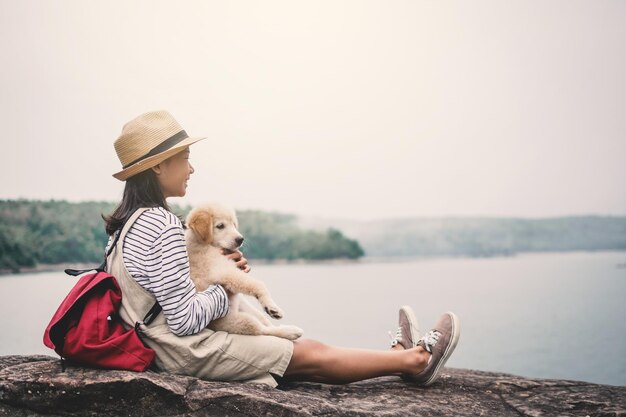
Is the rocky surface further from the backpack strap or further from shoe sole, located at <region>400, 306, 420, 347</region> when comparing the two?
the backpack strap

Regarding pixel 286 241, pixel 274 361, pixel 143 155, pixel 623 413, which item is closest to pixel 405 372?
pixel 274 361

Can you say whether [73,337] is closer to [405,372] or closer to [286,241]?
[405,372]

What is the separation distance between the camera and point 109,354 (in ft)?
8.88

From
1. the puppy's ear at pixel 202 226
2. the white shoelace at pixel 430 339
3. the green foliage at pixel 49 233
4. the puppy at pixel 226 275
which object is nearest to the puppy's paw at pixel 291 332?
the puppy at pixel 226 275

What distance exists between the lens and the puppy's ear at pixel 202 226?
3.12 m

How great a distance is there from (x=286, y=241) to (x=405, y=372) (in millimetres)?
7388

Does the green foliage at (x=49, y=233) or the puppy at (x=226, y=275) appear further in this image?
the green foliage at (x=49, y=233)

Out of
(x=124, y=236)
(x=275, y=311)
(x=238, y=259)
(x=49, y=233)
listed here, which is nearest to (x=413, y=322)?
(x=275, y=311)

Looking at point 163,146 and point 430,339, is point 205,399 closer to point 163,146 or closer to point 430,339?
point 163,146

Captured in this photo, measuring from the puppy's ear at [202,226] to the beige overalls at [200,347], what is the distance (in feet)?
1.52

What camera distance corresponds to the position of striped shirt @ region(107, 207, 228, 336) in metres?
2.62

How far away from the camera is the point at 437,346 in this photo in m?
3.38

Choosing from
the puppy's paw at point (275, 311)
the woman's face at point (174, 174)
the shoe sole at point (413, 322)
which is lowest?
the shoe sole at point (413, 322)

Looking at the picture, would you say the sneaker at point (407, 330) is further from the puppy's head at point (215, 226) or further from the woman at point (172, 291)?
the puppy's head at point (215, 226)
